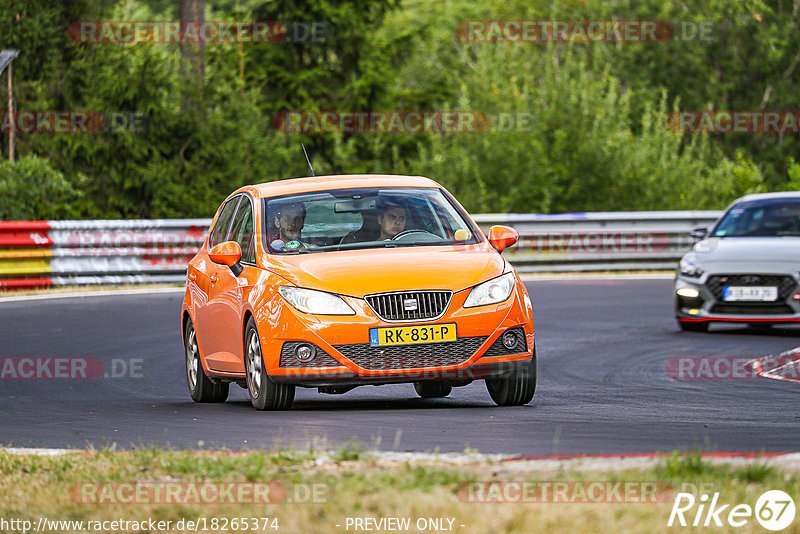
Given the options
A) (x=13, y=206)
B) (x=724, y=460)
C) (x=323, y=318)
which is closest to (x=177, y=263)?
(x=13, y=206)

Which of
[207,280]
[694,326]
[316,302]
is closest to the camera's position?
[316,302]

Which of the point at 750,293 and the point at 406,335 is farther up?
the point at 406,335

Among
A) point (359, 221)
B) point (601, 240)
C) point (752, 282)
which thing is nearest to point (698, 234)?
point (752, 282)

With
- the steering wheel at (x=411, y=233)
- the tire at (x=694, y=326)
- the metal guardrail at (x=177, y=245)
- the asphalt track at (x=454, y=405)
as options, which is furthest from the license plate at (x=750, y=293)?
the steering wheel at (x=411, y=233)

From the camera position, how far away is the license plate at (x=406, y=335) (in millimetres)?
9719

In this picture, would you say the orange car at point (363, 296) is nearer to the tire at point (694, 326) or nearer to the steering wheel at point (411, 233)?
the steering wheel at point (411, 233)

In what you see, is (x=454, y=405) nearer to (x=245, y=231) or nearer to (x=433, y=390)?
(x=433, y=390)

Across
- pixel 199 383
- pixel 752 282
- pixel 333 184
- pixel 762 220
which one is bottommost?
pixel 752 282

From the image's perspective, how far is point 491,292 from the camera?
10.0 metres

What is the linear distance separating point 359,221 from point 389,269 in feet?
3.13

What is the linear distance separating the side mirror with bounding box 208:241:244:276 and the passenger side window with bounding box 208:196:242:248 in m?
0.92

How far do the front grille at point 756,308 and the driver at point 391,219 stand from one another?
21.9 ft

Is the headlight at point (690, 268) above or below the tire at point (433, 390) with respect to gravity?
below

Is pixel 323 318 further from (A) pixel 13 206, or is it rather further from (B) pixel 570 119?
(B) pixel 570 119
